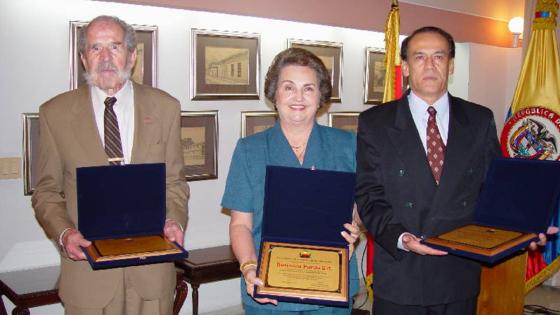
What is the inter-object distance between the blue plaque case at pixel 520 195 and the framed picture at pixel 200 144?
88.5 inches

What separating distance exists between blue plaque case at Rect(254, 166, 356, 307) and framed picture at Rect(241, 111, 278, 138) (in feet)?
7.56

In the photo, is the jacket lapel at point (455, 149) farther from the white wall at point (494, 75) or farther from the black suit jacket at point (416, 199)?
the white wall at point (494, 75)

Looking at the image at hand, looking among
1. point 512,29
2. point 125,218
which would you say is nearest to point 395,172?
point 125,218

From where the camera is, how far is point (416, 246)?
6.54 ft

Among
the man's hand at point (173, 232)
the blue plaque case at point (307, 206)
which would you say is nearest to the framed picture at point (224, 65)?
the man's hand at point (173, 232)

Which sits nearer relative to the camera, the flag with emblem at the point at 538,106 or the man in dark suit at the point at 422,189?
the man in dark suit at the point at 422,189

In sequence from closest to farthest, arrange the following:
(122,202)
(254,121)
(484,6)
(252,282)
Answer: (252,282), (122,202), (254,121), (484,6)

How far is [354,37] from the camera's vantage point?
4.74 m

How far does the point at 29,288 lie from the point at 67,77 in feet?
4.05

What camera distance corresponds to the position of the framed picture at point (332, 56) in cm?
443

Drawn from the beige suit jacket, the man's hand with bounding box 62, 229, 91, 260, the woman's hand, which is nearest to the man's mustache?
the beige suit jacket

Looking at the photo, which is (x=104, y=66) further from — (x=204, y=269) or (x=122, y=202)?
(x=204, y=269)

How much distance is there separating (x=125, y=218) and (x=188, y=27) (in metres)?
2.09

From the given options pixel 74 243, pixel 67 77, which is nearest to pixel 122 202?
pixel 74 243
